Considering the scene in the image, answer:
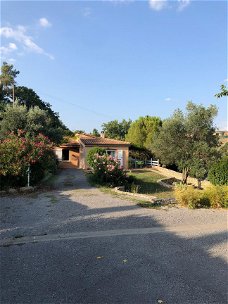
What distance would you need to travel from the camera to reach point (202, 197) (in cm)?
1065

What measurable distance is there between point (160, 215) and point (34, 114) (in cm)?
1443

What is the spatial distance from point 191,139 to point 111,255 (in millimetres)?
16165

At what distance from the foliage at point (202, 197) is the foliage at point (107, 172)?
5150mm

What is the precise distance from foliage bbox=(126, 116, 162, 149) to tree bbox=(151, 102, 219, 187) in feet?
50.5

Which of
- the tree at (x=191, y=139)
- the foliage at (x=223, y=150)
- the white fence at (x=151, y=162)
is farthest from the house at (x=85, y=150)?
the foliage at (x=223, y=150)

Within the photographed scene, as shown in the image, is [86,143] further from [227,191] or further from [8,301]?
[8,301]

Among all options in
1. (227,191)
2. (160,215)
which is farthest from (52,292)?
(227,191)

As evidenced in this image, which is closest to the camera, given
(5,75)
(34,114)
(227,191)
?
(227,191)

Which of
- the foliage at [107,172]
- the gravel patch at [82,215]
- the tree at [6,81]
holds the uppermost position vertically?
the tree at [6,81]

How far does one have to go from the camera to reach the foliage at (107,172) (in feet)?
50.4

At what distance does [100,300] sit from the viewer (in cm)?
379

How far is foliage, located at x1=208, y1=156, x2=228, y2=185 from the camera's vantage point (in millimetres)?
17172

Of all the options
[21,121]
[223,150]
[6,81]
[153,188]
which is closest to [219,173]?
[223,150]

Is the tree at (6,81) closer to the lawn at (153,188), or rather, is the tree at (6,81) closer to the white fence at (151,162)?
the white fence at (151,162)
